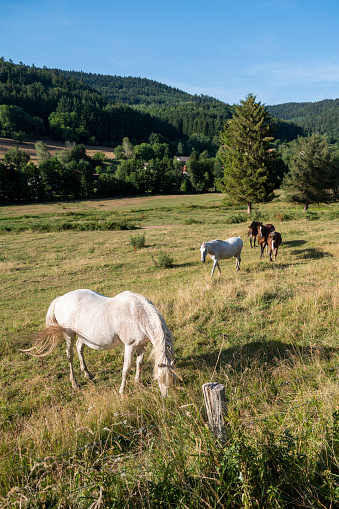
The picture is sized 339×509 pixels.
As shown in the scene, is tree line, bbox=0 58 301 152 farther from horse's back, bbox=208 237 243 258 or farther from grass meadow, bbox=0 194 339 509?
grass meadow, bbox=0 194 339 509

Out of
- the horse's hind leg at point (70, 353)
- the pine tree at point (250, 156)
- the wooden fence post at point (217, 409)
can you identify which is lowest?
the horse's hind leg at point (70, 353)

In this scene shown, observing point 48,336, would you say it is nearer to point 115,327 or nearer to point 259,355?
point 115,327

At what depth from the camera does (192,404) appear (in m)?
2.74

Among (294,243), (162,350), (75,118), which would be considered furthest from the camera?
(75,118)

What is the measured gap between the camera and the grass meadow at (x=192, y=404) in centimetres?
220

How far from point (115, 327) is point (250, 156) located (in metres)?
33.7

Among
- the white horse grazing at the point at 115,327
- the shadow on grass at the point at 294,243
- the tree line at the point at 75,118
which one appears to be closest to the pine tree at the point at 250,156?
the shadow on grass at the point at 294,243

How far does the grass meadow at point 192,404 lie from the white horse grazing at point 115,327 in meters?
0.39

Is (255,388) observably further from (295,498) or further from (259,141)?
(259,141)

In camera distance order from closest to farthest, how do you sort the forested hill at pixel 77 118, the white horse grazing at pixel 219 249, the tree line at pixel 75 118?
the white horse grazing at pixel 219 249 → the tree line at pixel 75 118 → the forested hill at pixel 77 118

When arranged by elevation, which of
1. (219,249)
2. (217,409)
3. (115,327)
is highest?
(217,409)

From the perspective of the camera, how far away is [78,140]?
4870 inches

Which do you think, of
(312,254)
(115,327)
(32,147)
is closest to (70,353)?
(115,327)

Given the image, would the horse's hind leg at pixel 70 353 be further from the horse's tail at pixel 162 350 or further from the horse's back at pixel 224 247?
the horse's back at pixel 224 247
